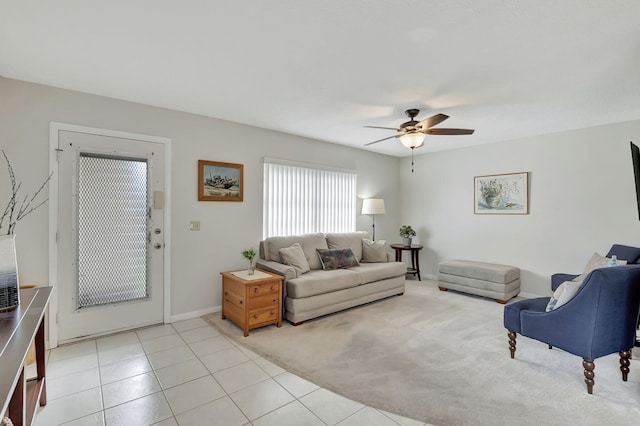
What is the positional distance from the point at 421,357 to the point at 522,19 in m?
2.68

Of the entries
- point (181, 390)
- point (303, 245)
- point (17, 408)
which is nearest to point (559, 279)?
point (303, 245)

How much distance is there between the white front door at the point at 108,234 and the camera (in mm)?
2965

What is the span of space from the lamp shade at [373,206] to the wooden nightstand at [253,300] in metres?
2.61

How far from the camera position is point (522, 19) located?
1.85m

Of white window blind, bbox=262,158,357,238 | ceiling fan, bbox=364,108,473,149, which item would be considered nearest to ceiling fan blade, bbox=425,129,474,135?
ceiling fan, bbox=364,108,473,149

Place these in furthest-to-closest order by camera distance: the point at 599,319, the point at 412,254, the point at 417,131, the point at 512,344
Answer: the point at 412,254 < the point at 417,131 < the point at 512,344 < the point at 599,319

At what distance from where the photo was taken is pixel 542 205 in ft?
15.0

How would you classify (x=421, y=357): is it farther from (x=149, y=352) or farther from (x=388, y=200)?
(x=388, y=200)

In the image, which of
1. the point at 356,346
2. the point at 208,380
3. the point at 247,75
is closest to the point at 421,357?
the point at 356,346

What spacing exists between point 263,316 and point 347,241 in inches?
79.7

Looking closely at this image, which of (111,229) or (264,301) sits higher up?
(111,229)

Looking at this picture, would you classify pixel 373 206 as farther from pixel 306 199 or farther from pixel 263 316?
pixel 263 316

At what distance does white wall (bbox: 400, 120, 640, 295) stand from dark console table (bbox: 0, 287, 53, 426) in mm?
5662

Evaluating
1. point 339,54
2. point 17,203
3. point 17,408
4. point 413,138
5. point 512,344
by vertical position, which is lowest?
point 512,344
